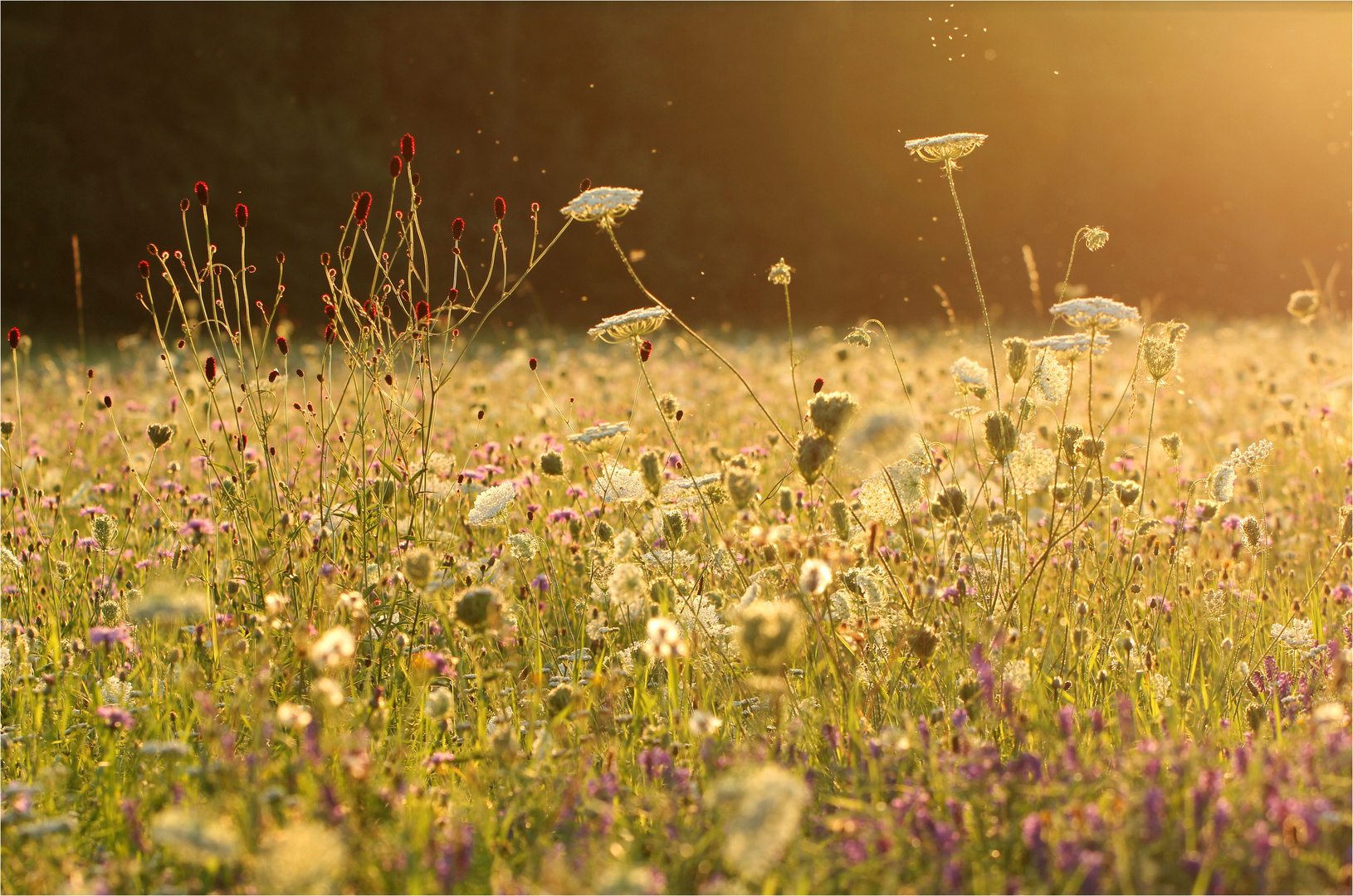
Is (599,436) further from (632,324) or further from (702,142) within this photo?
(702,142)

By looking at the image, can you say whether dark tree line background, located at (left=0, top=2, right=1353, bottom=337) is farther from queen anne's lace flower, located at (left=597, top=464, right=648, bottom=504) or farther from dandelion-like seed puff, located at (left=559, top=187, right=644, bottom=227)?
dandelion-like seed puff, located at (left=559, top=187, right=644, bottom=227)

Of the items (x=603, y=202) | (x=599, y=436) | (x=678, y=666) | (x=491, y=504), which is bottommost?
(x=678, y=666)

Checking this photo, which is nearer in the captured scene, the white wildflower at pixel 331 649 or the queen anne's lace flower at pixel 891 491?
the white wildflower at pixel 331 649

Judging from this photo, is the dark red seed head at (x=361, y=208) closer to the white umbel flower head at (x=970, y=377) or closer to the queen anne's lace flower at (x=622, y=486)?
→ the queen anne's lace flower at (x=622, y=486)

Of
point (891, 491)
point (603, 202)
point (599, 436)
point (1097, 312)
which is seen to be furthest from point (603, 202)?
point (1097, 312)

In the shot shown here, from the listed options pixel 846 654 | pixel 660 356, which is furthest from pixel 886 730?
pixel 660 356

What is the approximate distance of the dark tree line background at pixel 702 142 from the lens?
13391mm

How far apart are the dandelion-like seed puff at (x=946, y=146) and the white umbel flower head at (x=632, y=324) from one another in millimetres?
623

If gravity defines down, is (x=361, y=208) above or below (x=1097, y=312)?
above

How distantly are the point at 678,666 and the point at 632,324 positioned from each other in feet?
2.54

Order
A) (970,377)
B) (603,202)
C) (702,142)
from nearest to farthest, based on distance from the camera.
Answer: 1. (603,202)
2. (970,377)
3. (702,142)

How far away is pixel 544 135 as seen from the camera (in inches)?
600

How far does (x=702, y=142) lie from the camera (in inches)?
618

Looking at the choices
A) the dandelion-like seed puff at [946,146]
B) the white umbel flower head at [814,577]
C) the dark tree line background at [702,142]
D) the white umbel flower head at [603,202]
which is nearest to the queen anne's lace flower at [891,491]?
the white umbel flower head at [814,577]
